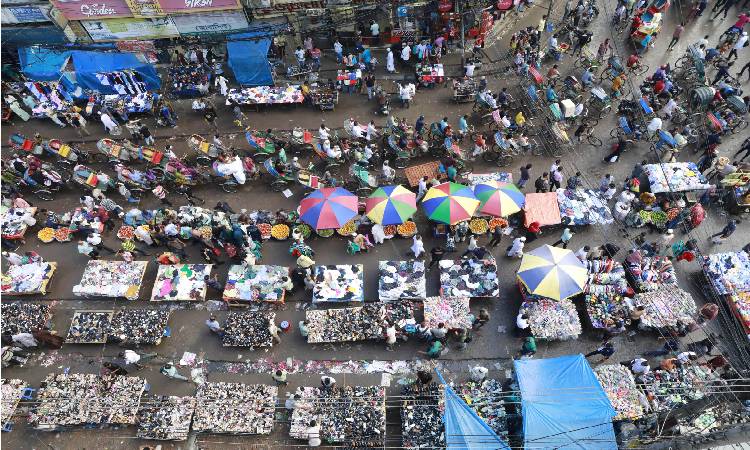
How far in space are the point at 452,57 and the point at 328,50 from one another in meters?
6.60

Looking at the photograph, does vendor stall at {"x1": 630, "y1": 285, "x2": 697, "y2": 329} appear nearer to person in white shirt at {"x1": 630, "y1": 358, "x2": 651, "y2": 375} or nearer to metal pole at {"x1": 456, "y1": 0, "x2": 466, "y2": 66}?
person in white shirt at {"x1": 630, "y1": 358, "x2": 651, "y2": 375}

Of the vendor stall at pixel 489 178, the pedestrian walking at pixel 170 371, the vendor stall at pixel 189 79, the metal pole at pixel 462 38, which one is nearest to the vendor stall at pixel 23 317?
the pedestrian walking at pixel 170 371

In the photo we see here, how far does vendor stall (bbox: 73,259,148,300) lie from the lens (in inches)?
722

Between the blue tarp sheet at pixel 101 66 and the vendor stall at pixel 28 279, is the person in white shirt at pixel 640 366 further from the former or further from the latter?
the blue tarp sheet at pixel 101 66

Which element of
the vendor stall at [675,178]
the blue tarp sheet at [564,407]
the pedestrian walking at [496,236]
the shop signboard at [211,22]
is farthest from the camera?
the shop signboard at [211,22]

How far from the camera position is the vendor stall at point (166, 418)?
15.5 m

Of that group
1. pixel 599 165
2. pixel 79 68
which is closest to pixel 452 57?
pixel 599 165

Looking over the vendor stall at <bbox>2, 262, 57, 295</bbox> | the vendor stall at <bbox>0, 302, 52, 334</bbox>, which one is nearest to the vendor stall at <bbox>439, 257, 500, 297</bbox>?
the vendor stall at <bbox>0, 302, 52, 334</bbox>

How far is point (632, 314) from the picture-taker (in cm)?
1697

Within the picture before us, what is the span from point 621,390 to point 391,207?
9546mm

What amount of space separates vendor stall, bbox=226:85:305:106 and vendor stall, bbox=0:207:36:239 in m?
9.57

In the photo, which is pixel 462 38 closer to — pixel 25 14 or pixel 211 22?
pixel 211 22

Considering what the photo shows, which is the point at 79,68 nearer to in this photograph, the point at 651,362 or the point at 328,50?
the point at 328,50

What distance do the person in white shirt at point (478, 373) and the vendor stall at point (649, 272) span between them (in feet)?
21.5
